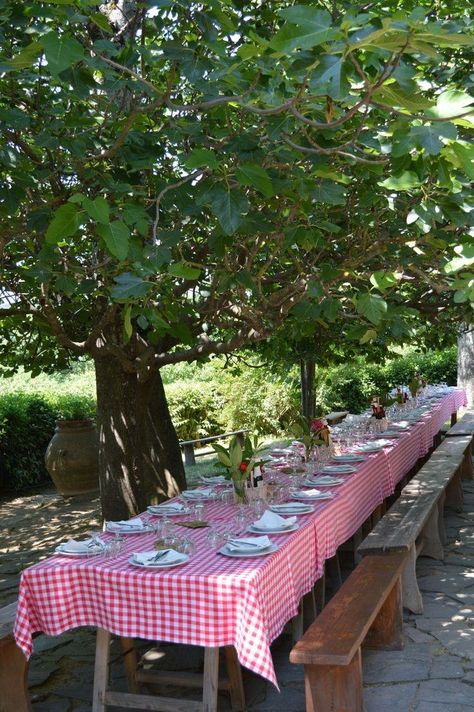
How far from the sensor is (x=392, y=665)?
15.5ft

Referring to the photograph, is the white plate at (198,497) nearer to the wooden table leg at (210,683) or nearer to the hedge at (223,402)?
the wooden table leg at (210,683)

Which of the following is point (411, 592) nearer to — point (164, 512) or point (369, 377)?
point (164, 512)

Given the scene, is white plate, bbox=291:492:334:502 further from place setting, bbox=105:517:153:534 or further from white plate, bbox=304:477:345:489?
place setting, bbox=105:517:153:534

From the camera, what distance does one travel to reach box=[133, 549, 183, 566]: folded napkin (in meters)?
3.86

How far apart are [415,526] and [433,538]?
140cm

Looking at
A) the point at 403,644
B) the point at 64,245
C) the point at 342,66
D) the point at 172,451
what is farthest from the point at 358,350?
the point at 342,66

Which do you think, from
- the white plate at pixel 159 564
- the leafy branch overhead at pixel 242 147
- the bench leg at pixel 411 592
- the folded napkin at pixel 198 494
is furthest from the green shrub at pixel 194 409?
the white plate at pixel 159 564

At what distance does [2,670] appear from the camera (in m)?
4.11

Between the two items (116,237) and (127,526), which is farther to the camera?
(127,526)

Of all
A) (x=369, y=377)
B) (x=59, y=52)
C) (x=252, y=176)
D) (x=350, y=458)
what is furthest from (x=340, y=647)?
(x=369, y=377)

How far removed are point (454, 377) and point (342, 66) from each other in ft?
60.6

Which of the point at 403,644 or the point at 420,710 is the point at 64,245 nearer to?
the point at 403,644

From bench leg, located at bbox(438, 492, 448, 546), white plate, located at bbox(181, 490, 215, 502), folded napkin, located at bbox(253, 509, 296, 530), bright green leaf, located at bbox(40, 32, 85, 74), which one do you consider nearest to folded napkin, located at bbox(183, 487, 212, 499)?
white plate, located at bbox(181, 490, 215, 502)

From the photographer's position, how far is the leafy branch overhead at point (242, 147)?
2357mm
